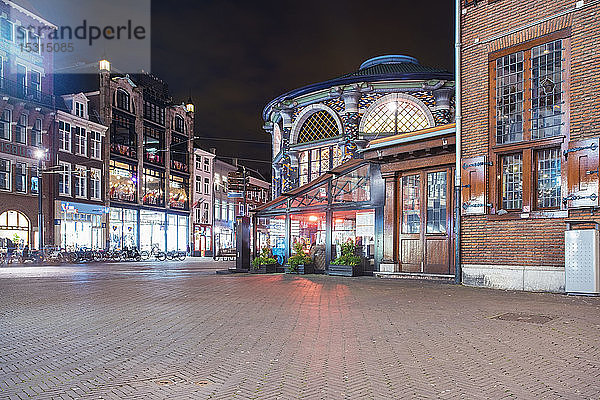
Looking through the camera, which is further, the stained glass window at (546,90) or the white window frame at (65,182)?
the white window frame at (65,182)

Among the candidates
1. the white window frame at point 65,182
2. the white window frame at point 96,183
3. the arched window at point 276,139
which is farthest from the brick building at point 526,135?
the white window frame at point 96,183

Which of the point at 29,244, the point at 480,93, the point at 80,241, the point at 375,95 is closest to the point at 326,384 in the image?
the point at 480,93

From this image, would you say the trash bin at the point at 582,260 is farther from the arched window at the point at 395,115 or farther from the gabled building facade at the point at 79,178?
the gabled building facade at the point at 79,178

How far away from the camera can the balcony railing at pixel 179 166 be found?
64.2 meters

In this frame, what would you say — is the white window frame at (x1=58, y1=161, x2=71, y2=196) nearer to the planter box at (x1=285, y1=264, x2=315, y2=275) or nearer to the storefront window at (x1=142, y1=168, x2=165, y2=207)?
the storefront window at (x1=142, y1=168, x2=165, y2=207)

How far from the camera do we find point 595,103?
14.8 m

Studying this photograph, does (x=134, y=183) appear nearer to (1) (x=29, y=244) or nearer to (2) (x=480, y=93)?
(1) (x=29, y=244)

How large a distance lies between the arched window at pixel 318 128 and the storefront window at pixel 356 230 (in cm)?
851

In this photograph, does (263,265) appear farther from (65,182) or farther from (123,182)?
(123,182)

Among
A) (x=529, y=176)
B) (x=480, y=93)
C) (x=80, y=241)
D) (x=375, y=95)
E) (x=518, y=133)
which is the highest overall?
(x=375, y=95)

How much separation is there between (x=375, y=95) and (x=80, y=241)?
2974cm

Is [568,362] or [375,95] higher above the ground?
[375,95]

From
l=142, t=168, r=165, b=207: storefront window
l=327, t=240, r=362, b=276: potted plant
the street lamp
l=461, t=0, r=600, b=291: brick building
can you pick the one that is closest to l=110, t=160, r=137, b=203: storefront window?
l=142, t=168, r=165, b=207: storefront window

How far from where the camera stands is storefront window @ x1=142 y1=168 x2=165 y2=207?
59.4 metres
